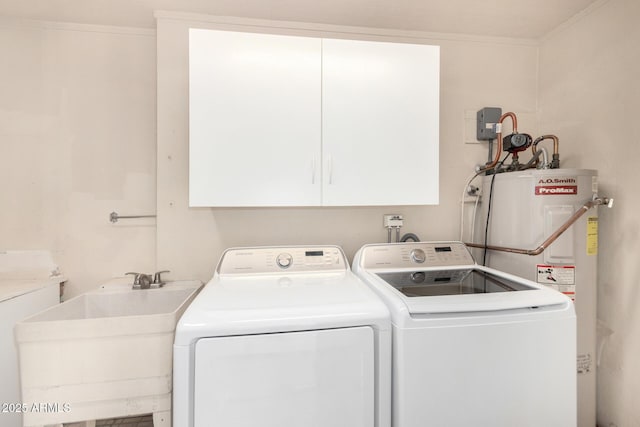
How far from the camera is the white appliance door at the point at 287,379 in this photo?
88 cm

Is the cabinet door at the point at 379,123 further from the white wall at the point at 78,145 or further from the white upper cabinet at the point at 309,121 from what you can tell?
the white wall at the point at 78,145

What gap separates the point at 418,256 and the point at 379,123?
737 mm

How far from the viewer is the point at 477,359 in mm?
979

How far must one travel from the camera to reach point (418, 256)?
1539mm

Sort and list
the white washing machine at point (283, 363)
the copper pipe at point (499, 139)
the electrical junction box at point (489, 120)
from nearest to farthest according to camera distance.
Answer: the white washing machine at point (283, 363)
the copper pipe at point (499, 139)
the electrical junction box at point (489, 120)

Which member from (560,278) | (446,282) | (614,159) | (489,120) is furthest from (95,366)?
(614,159)

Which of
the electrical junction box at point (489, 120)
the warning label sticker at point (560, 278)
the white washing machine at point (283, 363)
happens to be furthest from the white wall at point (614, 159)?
the white washing machine at point (283, 363)

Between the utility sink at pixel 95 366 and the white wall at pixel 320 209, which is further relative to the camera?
the white wall at pixel 320 209

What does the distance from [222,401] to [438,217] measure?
1607 millimetres

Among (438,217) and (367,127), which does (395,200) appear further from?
(438,217)

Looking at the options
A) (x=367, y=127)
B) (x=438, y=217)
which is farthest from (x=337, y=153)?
(x=438, y=217)

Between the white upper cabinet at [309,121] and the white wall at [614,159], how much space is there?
96 centimetres

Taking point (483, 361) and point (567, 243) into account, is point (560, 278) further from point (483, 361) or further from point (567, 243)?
point (483, 361)

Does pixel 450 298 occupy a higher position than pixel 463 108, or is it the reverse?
pixel 463 108
